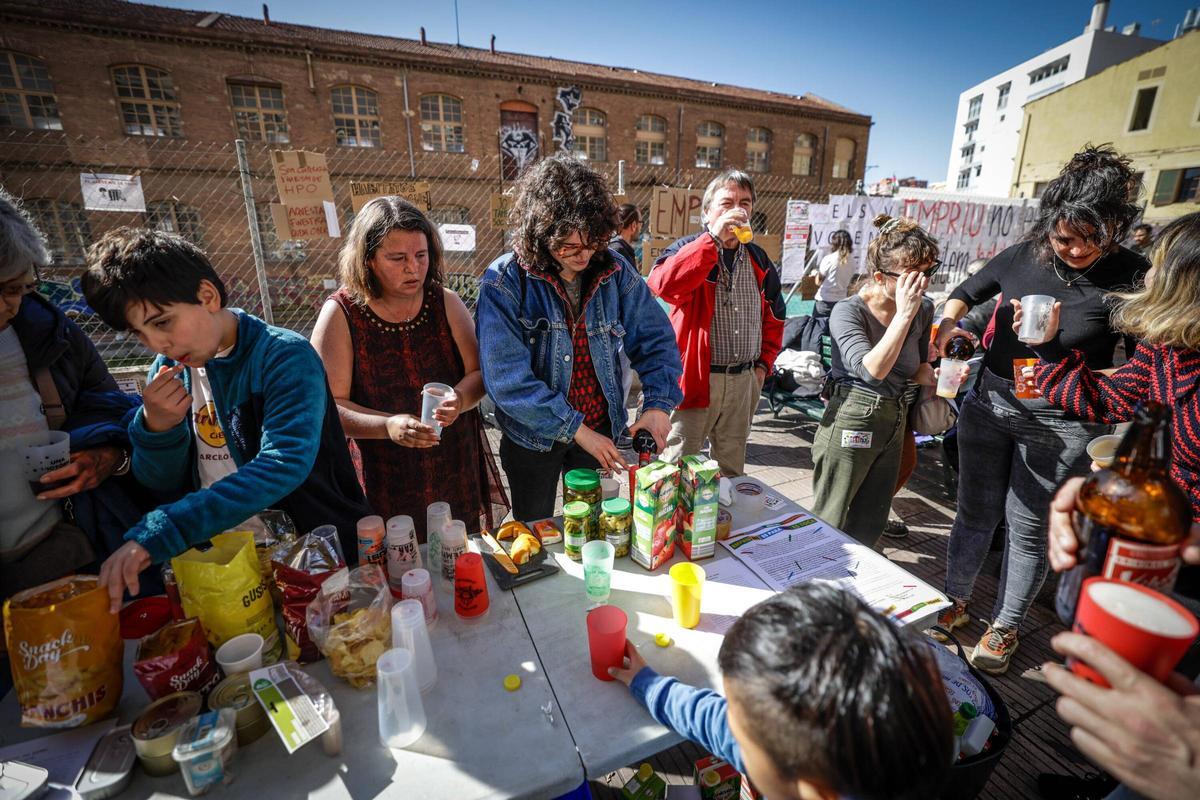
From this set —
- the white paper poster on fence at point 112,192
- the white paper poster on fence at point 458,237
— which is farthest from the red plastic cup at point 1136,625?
the white paper poster on fence at point 112,192

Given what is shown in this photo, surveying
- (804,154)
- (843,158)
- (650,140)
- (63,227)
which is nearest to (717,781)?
(63,227)

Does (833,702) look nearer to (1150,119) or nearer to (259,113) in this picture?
(259,113)

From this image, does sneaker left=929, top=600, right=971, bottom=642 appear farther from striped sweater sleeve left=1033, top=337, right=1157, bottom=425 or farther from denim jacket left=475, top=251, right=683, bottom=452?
denim jacket left=475, top=251, right=683, bottom=452

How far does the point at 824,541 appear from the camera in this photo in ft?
6.03

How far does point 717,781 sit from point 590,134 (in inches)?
822

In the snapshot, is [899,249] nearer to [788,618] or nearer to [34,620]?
[788,618]

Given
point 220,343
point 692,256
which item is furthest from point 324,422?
point 692,256

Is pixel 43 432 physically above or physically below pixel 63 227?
below

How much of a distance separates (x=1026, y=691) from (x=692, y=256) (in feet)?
8.80

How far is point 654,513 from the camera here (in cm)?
159

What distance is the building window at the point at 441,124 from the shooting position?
16.8 meters

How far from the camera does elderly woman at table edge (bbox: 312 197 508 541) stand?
79.0 inches

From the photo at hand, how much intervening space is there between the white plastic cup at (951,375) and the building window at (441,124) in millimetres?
18058

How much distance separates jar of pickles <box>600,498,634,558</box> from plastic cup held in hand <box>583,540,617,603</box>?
0.45 feet
